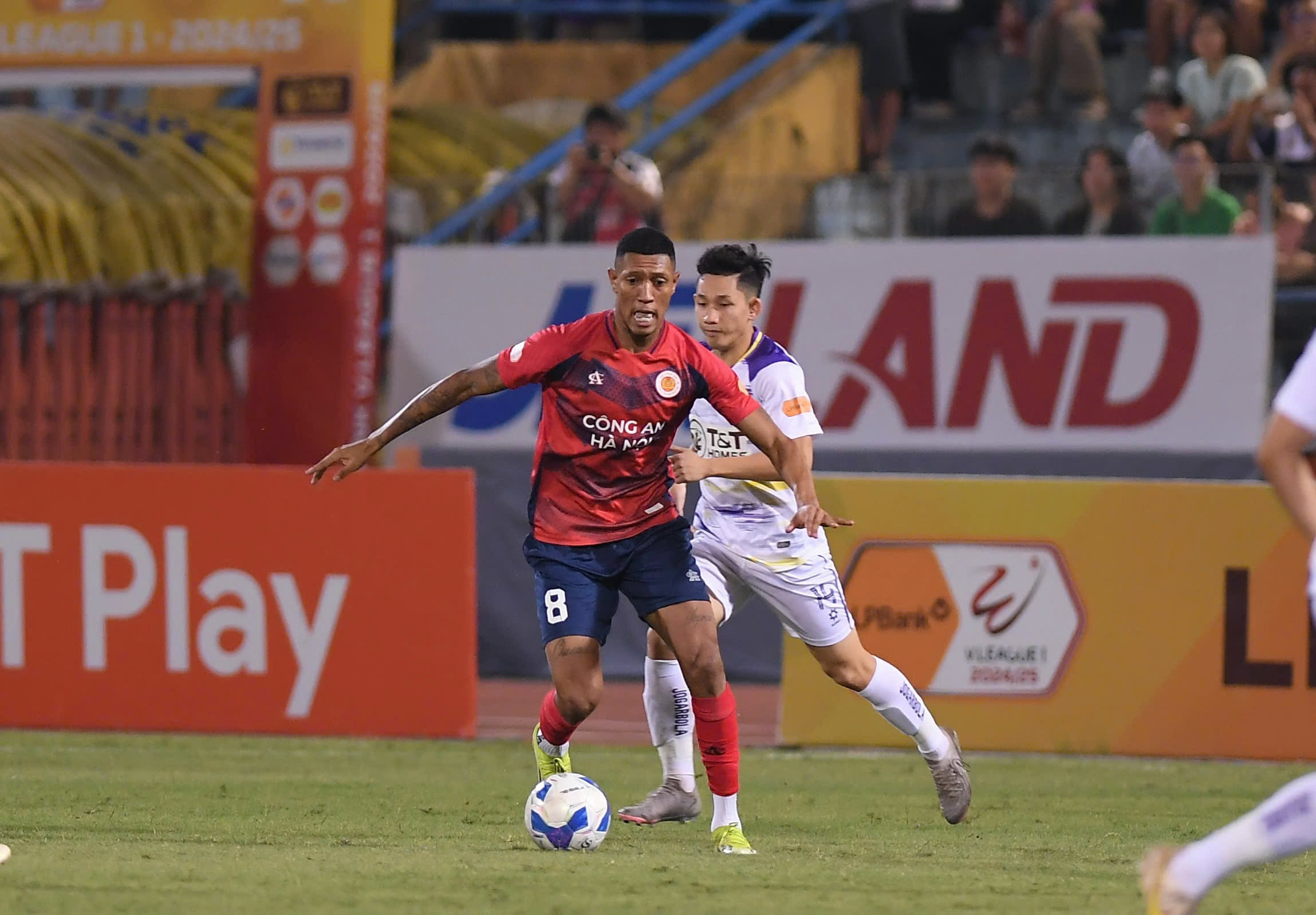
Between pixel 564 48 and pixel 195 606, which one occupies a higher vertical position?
pixel 564 48

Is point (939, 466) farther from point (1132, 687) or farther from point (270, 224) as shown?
point (270, 224)

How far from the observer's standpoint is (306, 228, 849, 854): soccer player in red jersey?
281 inches

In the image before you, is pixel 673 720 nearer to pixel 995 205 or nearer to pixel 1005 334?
pixel 1005 334

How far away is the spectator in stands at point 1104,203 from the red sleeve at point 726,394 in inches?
292

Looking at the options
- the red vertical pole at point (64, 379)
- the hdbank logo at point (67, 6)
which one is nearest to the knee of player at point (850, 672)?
the red vertical pole at point (64, 379)

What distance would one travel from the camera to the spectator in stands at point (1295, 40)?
598 inches

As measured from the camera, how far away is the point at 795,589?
8.30 metres

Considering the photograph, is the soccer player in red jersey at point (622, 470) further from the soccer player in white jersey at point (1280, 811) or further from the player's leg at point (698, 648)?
the soccer player in white jersey at point (1280, 811)

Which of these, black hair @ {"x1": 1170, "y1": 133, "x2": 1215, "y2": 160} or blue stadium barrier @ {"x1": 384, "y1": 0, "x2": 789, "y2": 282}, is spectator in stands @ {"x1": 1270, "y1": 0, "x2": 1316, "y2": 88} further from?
blue stadium barrier @ {"x1": 384, "y1": 0, "x2": 789, "y2": 282}

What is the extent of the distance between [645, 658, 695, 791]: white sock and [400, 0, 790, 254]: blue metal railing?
7.64 meters

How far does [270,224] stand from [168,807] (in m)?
8.04

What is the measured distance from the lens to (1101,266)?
45.6 feet

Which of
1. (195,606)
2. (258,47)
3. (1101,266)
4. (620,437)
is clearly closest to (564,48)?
(258,47)

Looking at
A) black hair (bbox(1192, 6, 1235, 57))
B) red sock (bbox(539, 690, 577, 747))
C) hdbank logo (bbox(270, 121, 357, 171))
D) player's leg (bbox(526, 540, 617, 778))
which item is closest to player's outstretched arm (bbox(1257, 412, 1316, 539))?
player's leg (bbox(526, 540, 617, 778))
